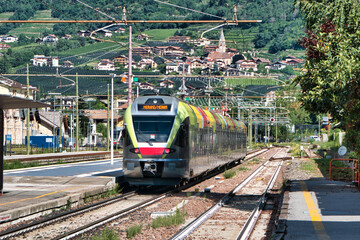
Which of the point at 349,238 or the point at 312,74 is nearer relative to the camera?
the point at 349,238

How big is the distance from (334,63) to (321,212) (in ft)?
18.4

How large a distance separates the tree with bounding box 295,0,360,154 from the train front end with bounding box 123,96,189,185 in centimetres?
462

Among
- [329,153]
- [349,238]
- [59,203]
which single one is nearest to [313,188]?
[59,203]

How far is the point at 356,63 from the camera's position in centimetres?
1900

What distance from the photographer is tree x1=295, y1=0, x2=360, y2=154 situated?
60.6 ft

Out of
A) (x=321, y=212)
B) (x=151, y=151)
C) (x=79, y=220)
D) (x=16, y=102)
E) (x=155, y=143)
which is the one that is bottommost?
(x=79, y=220)

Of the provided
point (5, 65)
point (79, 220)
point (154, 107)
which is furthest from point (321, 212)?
point (5, 65)

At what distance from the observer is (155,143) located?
21891 millimetres

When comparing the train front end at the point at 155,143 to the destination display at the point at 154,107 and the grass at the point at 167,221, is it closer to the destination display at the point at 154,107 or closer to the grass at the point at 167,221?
the destination display at the point at 154,107

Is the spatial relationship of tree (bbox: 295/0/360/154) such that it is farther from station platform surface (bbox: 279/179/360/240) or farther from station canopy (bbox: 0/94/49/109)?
station canopy (bbox: 0/94/49/109)

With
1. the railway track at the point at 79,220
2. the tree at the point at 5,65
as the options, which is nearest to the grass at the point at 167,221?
the railway track at the point at 79,220

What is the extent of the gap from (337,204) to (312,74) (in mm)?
5536

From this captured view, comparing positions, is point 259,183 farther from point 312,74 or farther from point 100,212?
point 100,212

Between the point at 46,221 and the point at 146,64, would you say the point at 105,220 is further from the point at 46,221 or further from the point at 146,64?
the point at 146,64
